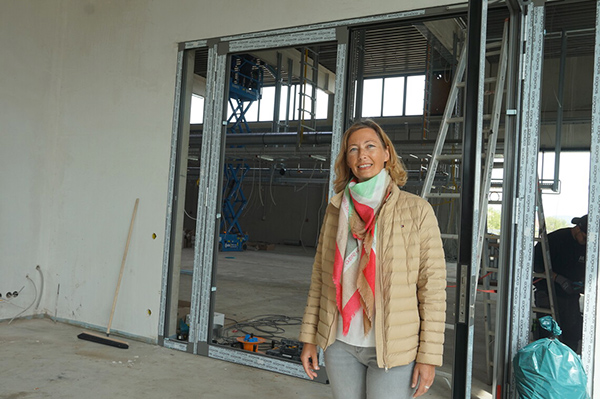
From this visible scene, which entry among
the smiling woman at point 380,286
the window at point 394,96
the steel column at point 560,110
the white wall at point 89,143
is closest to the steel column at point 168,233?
the white wall at point 89,143

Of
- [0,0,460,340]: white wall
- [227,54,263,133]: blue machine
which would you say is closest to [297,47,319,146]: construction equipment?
[227,54,263,133]: blue machine

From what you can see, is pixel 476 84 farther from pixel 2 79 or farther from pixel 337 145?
pixel 2 79

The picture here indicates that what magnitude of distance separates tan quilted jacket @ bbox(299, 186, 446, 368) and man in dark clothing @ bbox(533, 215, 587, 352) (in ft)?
9.31

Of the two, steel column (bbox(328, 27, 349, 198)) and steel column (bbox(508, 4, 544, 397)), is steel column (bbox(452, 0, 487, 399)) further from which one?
steel column (bbox(328, 27, 349, 198))

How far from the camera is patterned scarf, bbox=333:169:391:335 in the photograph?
1.60 m

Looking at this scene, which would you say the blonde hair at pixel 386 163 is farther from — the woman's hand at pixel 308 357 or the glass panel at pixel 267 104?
the glass panel at pixel 267 104

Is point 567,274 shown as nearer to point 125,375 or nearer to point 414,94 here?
point 125,375

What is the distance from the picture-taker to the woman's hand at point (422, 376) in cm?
159

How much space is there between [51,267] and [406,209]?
4683 millimetres

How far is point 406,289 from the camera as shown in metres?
1.61

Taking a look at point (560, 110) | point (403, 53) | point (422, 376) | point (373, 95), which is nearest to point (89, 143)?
point (422, 376)

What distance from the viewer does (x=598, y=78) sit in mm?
2947

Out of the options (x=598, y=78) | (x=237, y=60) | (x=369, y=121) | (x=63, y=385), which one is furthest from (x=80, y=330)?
(x=237, y=60)

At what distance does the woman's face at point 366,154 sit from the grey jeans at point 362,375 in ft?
1.89
